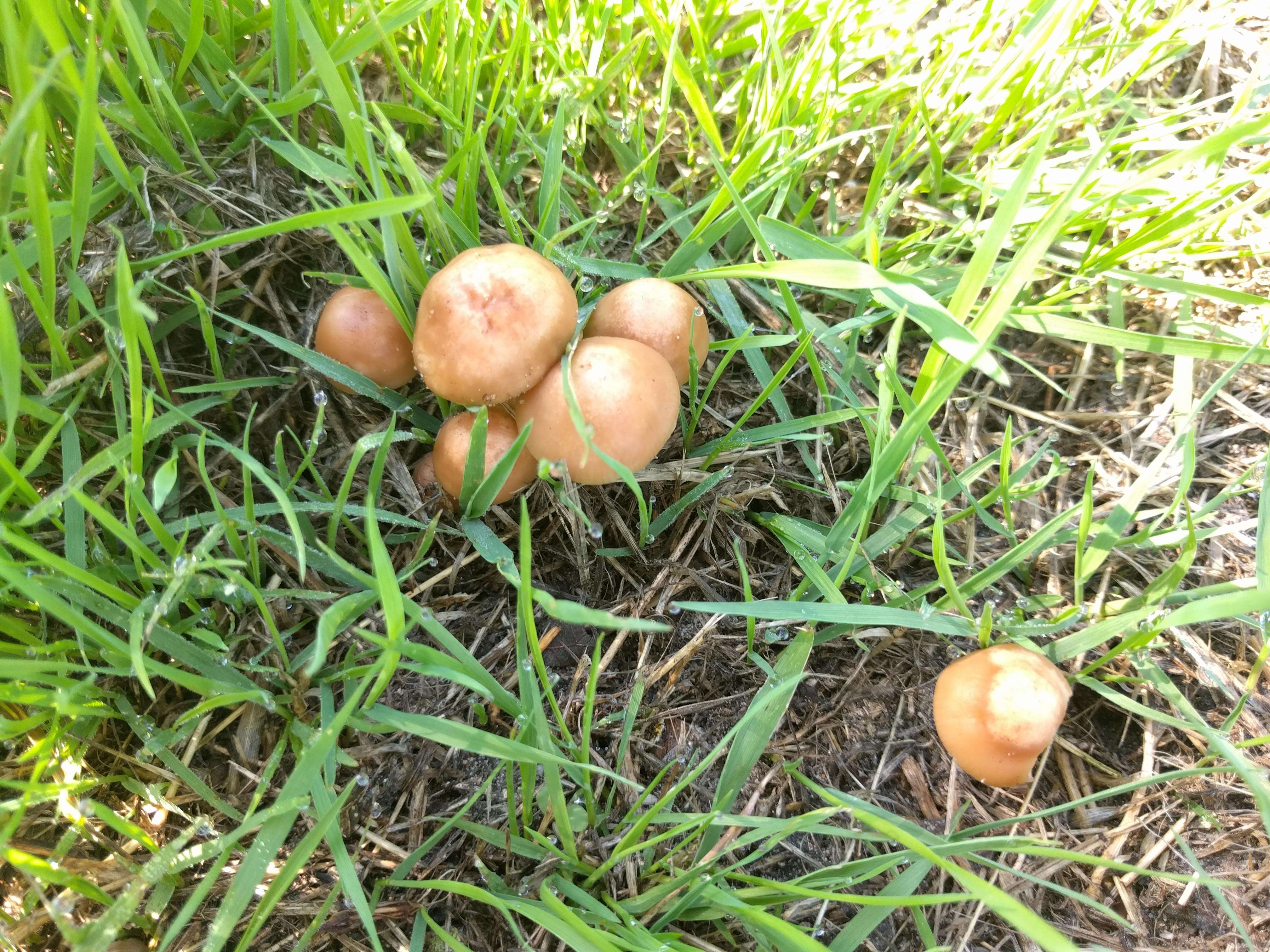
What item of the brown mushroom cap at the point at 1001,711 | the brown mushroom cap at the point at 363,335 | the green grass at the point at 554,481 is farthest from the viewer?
the brown mushroom cap at the point at 363,335

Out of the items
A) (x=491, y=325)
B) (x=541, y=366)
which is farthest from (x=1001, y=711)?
(x=491, y=325)

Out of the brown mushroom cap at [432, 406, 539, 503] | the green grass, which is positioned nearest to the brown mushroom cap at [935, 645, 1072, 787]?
the green grass

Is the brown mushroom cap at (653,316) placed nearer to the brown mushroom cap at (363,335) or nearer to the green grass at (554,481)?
the green grass at (554,481)

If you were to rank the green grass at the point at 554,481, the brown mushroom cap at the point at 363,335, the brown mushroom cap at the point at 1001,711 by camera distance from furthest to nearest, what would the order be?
1. the brown mushroom cap at the point at 363,335
2. the brown mushroom cap at the point at 1001,711
3. the green grass at the point at 554,481

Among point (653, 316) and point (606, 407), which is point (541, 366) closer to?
point (606, 407)

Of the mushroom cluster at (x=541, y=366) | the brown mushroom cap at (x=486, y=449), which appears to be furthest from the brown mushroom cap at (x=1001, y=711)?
the brown mushroom cap at (x=486, y=449)

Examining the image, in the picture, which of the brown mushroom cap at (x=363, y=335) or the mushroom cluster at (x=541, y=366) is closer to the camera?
the mushroom cluster at (x=541, y=366)

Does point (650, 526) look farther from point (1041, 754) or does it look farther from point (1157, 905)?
point (1157, 905)

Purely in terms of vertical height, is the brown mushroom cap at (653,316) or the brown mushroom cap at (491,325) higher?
the brown mushroom cap at (491,325)
